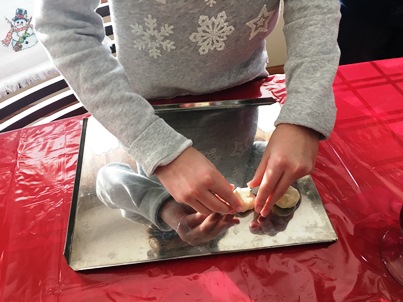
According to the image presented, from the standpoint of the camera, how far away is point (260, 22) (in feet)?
1.73

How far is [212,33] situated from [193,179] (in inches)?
8.0

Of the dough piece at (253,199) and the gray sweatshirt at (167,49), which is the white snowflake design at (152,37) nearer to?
the gray sweatshirt at (167,49)

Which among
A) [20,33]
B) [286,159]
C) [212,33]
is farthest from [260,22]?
[20,33]

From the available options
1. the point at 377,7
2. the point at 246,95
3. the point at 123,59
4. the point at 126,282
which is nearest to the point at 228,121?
the point at 246,95

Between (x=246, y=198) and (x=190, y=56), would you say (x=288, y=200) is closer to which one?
(x=246, y=198)

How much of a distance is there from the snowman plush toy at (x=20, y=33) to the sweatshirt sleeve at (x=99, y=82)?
1.79 ft

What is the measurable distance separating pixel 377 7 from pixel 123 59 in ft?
2.11

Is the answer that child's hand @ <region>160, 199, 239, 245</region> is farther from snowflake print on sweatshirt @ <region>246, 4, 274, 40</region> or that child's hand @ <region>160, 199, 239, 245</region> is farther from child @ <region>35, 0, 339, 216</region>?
snowflake print on sweatshirt @ <region>246, 4, 274, 40</region>

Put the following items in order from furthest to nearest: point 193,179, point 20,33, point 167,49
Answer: point 20,33 → point 167,49 → point 193,179

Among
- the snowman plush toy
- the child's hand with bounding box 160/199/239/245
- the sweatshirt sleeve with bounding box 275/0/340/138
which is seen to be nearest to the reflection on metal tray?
the child's hand with bounding box 160/199/239/245

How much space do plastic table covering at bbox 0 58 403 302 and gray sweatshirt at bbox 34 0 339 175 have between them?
4.9 inches

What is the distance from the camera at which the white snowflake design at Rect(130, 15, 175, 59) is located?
498 mm

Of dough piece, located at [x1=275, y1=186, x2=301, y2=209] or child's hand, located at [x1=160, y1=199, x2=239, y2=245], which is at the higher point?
child's hand, located at [x1=160, y1=199, x2=239, y2=245]

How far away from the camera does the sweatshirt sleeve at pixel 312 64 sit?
1.42 feet
